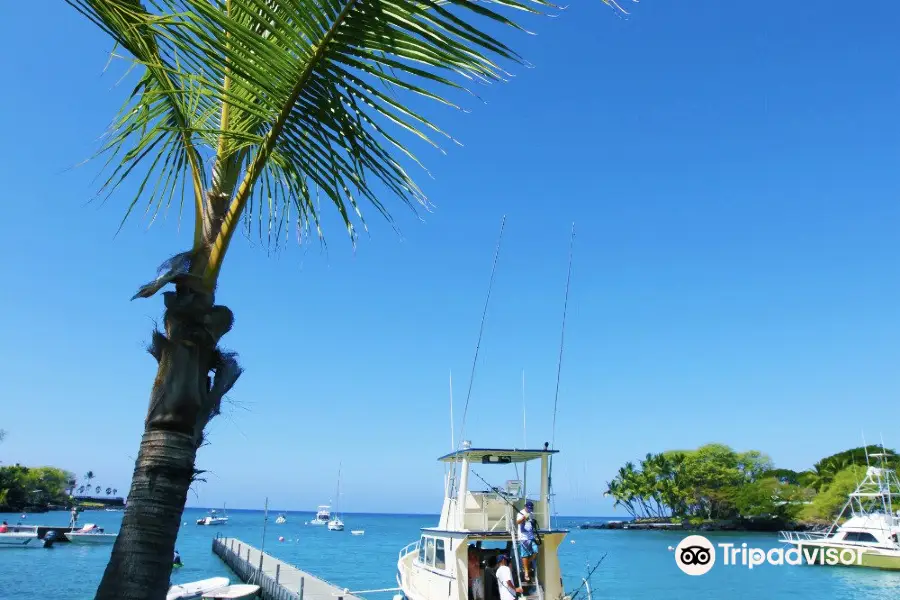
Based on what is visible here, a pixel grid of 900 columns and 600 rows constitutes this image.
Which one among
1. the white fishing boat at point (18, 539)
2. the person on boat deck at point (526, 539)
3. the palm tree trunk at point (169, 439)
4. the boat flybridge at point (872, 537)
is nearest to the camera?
the palm tree trunk at point (169, 439)

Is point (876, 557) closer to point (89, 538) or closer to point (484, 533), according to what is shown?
point (484, 533)

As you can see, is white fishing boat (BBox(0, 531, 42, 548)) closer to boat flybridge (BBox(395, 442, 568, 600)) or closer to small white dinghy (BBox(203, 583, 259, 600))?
small white dinghy (BBox(203, 583, 259, 600))

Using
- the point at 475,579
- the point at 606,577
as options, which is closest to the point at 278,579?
the point at 475,579

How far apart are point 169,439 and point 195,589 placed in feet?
83.8

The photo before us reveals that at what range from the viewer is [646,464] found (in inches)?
3900

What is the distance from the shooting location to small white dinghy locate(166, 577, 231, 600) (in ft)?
74.7

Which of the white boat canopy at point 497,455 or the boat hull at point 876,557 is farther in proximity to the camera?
the boat hull at point 876,557

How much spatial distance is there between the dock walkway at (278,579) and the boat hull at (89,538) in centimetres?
1968

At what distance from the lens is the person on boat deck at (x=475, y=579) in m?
13.2

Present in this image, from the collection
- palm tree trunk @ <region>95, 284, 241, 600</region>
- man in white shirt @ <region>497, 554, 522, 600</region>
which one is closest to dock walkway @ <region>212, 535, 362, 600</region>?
man in white shirt @ <region>497, 554, 522, 600</region>

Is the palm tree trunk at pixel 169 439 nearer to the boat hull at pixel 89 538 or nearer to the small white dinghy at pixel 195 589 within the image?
the small white dinghy at pixel 195 589

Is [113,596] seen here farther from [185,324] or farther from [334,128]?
[334,128]

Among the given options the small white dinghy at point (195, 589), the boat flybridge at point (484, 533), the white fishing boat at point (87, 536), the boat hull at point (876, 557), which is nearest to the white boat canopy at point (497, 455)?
the boat flybridge at point (484, 533)

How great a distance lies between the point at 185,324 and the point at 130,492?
71 cm
